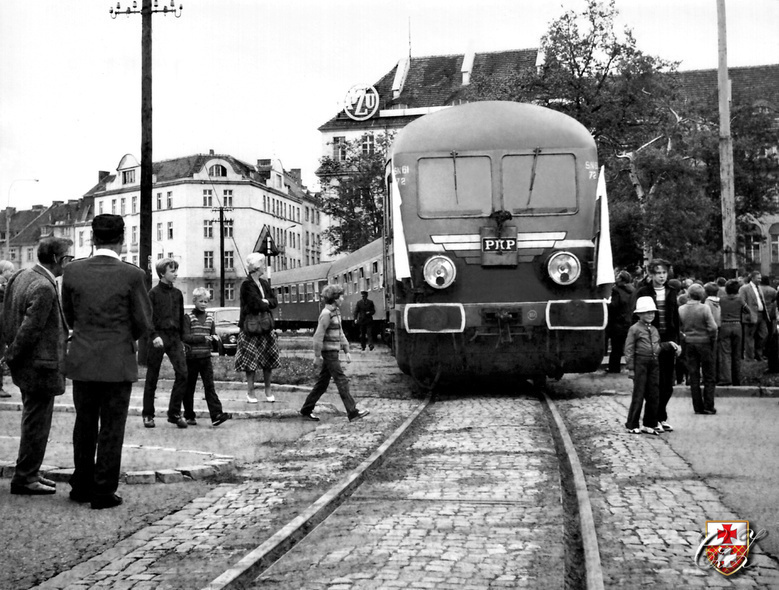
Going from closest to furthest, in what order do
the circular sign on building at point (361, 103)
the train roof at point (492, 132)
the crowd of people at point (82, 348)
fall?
the crowd of people at point (82, 348) < the train roof at point (492, 132) < the circular sign on building at point (361, 103)

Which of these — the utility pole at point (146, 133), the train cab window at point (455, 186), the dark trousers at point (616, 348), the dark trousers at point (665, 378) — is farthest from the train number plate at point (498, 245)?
the utility pole at point (146, 133)

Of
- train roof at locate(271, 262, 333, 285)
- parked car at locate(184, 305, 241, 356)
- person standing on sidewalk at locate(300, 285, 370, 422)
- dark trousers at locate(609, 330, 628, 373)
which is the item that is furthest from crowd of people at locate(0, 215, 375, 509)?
train roof at locate(271, 262, 333, 285)

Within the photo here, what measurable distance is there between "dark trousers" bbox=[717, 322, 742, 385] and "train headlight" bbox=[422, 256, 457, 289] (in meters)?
4.91

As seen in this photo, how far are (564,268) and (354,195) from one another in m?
47.6

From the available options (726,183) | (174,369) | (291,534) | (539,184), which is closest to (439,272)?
(539,184)

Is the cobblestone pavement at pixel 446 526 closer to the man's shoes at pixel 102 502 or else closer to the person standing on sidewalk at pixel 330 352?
the man's shoes at pixel 102 502

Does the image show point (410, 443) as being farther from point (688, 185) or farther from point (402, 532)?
point (688, 185)

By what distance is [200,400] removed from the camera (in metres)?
15.3

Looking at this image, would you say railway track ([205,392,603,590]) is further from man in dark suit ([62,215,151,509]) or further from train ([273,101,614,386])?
train ([273,101,614,386])

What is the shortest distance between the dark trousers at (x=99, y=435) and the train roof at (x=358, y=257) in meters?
26.2

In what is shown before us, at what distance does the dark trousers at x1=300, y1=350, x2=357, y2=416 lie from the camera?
1254 cm

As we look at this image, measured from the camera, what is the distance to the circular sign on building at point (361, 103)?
89.2 metres

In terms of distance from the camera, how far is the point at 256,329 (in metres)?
13.9

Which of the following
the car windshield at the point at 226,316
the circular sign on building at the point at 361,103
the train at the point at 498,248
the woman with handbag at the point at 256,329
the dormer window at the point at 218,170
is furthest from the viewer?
the dormer window at the point at 218,170
